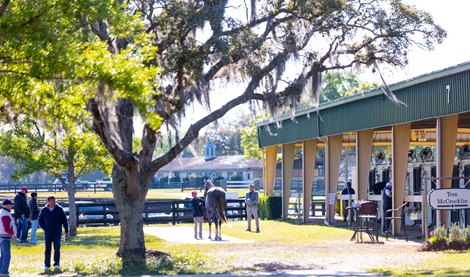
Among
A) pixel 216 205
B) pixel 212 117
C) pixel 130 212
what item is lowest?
pixel 130 212

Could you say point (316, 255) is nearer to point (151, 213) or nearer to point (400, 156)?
point (400, 156)

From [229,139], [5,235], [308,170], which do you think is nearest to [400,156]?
[308,170]

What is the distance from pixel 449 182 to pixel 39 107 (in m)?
13.3

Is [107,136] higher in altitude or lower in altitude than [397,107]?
lower

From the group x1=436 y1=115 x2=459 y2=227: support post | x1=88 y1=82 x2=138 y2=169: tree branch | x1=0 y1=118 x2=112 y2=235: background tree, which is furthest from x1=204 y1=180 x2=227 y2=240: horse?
x1=88 y1=82 x2=138 y2=169: tree branch

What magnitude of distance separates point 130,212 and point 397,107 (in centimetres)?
999

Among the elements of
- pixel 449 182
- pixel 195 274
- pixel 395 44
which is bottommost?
pixel 195 274

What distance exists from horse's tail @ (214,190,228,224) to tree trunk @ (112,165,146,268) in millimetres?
7962

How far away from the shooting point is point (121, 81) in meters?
13.9

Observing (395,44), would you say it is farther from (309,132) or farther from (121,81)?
(309,132)

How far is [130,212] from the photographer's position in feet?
66.5

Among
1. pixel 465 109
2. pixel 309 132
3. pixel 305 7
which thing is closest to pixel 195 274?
pixel 305 7

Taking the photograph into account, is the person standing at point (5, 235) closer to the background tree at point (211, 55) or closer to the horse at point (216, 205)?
the background tree at point (211, 55)

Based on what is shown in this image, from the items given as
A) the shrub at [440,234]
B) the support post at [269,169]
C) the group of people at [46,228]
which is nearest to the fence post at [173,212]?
the support post at [269,169]
